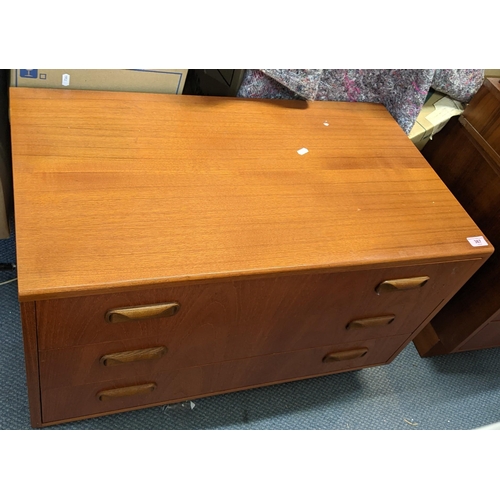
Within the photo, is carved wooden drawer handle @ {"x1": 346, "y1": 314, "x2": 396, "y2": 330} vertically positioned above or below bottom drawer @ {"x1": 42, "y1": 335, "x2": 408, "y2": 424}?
above

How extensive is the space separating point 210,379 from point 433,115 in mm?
796

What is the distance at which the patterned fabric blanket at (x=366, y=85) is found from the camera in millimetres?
946

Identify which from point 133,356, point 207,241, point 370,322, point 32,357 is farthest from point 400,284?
point 32,357

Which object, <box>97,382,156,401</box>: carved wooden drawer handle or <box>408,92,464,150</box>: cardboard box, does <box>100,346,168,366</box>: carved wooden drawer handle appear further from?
<box>408,92,464,150</box>: cardboard box

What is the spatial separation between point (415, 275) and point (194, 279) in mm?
410

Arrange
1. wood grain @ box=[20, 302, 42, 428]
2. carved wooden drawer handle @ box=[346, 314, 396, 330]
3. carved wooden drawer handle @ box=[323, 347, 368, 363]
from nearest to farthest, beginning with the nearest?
1. wood grain @ box=[20, 302, 42, 428]
2. carved wooden drawer handle @ box=[346, 314, 396, 330]
3. carved wooden drawer handle @ box=[323, 347, 368, 363]

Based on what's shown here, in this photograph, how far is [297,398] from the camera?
3.82 feet

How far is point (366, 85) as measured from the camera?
41.1 inches

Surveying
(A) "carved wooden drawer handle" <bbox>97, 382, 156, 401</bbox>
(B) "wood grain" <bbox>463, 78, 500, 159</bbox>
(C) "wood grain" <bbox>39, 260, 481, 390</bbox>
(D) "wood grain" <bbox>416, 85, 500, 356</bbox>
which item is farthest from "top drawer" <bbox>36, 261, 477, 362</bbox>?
(B) "wood grain" <bbox>463, 78, 500, 159</bbox>

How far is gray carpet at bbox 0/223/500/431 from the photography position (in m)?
1.04

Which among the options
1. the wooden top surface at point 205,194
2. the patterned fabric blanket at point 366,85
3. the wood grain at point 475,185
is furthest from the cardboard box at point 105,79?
the wood grain at point 475,185

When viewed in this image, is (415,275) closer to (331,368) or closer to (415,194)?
(415,194)

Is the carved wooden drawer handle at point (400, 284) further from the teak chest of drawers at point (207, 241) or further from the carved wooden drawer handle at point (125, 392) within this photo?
the carved wooden drawer handle at point (125, 392)

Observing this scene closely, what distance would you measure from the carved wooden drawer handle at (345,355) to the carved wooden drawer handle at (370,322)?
4.4 inches
